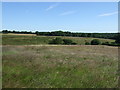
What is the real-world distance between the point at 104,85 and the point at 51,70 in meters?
3.83

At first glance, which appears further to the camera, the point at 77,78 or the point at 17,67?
the point at 17,67

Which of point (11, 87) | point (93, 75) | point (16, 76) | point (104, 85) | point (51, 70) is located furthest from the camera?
point (51, 70)

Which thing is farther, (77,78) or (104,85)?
(77,78)

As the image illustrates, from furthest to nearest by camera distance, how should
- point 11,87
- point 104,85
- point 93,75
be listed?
point 93,75 → point 104,85 → point 11,87

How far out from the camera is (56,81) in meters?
10.0

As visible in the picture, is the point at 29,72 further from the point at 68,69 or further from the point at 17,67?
the point at 68,69

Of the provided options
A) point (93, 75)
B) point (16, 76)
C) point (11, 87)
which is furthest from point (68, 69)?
point (11, 87)

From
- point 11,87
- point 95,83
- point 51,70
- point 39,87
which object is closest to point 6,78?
point 11,87

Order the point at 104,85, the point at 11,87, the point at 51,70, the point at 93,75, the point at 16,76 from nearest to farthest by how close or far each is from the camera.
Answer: the point at 11,87, the point at 104,85, the point at 16,76, the point at 93,75, the point at 51,70

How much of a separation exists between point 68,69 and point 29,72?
2.69 meters

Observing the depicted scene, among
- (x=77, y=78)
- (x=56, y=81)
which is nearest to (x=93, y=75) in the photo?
(x=77, y=78)

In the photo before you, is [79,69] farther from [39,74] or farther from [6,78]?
[6,78]

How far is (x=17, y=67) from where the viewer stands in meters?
12.8

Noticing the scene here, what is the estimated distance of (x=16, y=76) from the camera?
34.9 ft
